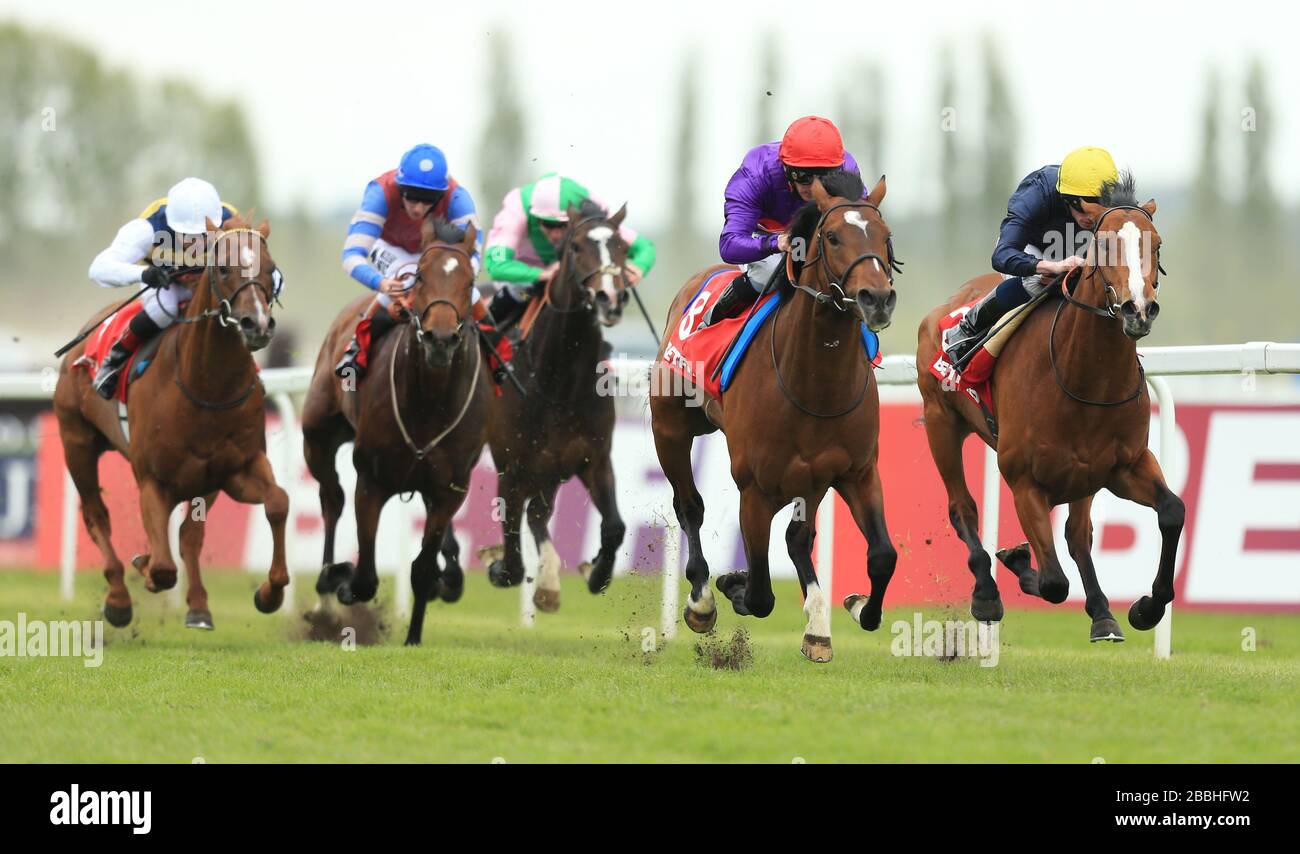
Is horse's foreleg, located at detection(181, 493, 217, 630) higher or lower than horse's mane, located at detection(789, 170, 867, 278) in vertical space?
lower

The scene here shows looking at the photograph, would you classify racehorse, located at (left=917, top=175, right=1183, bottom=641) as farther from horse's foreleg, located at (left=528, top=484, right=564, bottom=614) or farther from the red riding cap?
horse's foreleg, located at (left=528, top=484, right=564, bottom=614)

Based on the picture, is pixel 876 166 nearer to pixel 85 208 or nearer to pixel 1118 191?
pixel 85 208

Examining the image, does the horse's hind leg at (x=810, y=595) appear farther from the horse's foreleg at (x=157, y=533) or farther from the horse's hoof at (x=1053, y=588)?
the horse's foreleg at (x=157, y=533)

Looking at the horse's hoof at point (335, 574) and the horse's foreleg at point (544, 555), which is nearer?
the horse's hoof at point (335, 574)

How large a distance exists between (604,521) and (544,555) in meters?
0.48

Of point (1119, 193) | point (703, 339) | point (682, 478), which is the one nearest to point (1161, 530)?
point (1119, 193)

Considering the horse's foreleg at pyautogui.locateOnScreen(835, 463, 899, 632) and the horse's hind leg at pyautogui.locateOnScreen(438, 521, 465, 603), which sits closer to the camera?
the horse's foreleg at pyautogui.locateOnScreen(835, 463, 899, 632)

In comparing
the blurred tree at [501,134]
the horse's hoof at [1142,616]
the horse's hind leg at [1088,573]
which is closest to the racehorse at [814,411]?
the horse's hind leg at [1088,573]

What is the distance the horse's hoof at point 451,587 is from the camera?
9.59m

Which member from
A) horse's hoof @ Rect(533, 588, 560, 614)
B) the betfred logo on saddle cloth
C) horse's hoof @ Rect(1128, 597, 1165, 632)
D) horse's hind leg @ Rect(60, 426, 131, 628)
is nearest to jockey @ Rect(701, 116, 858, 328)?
the betfred logo on saddle cloth

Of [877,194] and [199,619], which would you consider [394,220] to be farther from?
[877,194]

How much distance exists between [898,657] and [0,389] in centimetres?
768

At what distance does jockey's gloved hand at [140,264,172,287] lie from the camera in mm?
8641
